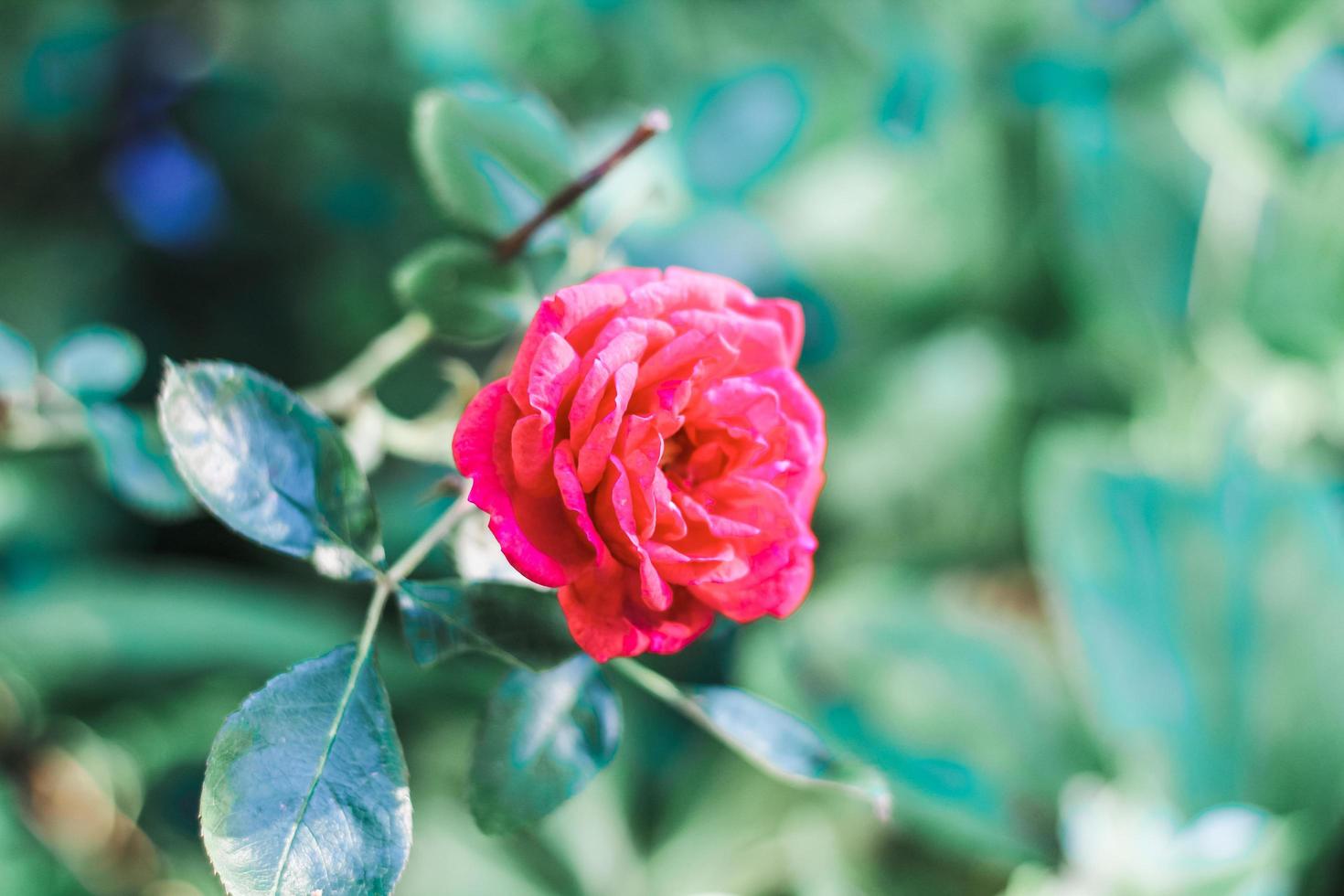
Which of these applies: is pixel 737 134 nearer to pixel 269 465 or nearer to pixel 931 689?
pixel 931 689

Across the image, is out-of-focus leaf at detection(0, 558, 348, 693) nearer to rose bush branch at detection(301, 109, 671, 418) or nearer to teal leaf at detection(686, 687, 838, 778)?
rose bush branch at detection(301, 109, 671, 418)

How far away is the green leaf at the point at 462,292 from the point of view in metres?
0.44

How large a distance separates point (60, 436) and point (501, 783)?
32 centimetres

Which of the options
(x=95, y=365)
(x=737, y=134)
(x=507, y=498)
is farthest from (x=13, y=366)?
(x=737, y=134)

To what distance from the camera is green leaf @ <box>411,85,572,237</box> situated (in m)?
0.45

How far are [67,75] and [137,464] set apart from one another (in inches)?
23.1

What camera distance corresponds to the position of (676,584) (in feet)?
1.12

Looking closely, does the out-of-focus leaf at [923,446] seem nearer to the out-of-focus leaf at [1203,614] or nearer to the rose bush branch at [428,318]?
the out-of-focus leaf at [1203,614]

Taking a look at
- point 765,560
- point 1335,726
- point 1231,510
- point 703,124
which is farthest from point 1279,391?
point 765,560

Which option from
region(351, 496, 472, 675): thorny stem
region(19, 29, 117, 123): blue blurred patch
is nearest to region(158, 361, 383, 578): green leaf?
region(351, 496, 472, 675): thorny stem

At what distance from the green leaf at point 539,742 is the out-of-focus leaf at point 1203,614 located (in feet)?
1.81

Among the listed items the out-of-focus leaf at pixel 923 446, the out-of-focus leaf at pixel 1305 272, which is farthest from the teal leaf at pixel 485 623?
the out-of-focus leaf at pixel 1305 272

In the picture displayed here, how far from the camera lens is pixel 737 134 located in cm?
91

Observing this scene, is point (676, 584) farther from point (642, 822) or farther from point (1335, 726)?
point (1335, 726)
